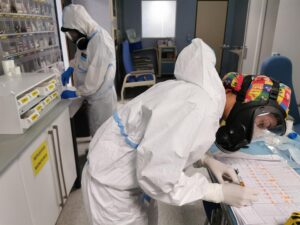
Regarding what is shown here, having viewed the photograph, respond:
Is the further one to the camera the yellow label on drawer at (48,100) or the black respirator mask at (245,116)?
the yellow label on drawer at (48,100)

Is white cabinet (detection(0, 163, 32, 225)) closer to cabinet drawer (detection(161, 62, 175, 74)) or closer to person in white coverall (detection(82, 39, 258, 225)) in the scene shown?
person in white coverall (detection(82, 39, 258, 225))

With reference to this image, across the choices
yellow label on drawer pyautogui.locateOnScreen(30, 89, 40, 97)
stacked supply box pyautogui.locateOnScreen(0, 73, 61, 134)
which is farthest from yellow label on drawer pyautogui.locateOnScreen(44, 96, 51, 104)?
yellow label on drawer pyautogui.locateOnScreen(30, 89, 40, 97)

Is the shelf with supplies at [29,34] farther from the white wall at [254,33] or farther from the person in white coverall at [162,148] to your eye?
the white wall at [254,33]

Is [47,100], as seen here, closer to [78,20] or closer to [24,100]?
[24,100]

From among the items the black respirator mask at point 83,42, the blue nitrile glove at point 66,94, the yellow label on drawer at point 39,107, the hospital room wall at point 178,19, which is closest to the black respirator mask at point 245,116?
the yellow label on drawer at point 39,107

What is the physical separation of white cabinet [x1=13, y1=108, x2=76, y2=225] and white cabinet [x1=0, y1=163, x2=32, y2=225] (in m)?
0.05

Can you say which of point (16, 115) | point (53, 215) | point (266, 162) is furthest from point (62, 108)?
point (266, 162)

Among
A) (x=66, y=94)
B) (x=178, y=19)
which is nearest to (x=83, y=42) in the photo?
(x=66, y=94)

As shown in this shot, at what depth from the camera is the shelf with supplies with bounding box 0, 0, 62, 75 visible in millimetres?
1697

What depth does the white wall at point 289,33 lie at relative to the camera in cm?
239

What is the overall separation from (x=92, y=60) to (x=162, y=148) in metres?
1.74

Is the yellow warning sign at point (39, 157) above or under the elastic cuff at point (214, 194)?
under

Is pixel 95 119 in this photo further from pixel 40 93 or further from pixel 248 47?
pixel 248 47

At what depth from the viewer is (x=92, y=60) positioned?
2.20m
